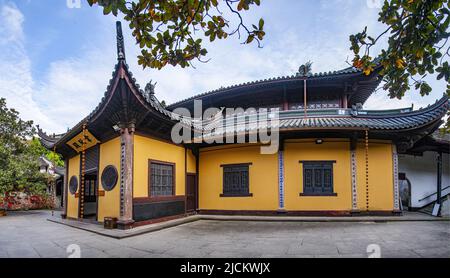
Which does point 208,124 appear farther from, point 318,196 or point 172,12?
point 172,12

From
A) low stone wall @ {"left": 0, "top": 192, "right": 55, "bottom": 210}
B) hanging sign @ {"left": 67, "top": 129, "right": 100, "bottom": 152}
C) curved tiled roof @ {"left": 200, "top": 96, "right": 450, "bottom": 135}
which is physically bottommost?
low stone wall @ {"left": 0, "top": 192, "right": 55, "bottom": 210}

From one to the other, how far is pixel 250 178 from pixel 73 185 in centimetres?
721

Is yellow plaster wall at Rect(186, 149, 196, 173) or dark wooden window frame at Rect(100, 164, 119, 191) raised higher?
yellow plaster wall at Rect(186, 149, 196, 173)

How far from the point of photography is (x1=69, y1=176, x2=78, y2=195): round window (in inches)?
442

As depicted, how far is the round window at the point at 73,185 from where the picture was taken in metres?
11.2

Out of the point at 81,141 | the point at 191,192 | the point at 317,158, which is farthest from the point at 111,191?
the point at 317,158

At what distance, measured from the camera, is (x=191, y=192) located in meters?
11.2

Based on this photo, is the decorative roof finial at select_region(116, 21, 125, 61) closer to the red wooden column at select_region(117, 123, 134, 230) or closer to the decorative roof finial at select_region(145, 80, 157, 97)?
the red wooden column at select_region(117, 123, 134, 230)

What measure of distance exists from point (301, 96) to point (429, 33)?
8.03 meters

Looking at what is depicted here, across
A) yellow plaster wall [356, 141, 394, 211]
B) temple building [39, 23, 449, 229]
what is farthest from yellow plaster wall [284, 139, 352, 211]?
yellow plaster wall [356, 141, 394, 211]

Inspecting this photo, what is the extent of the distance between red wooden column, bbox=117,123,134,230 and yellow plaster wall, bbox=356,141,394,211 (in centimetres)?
758

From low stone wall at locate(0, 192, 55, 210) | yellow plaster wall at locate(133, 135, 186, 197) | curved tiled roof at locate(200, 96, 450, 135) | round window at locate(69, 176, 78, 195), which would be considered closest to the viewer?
yellow plaster wall at locate(133, 135, 186, 197)

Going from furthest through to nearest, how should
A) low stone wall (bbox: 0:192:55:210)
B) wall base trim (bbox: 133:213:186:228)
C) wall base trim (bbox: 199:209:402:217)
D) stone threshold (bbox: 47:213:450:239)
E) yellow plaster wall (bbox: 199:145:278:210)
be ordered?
low stone wall (bbox: 0:192:55:210), yellow plaster wall (bbox: 199:145:278:210), wall base trim (bbox: 199:209:402:217), wall base trim (bbox: 133:213:186:228), stone threshold (bbox: 47:213:450:239)
